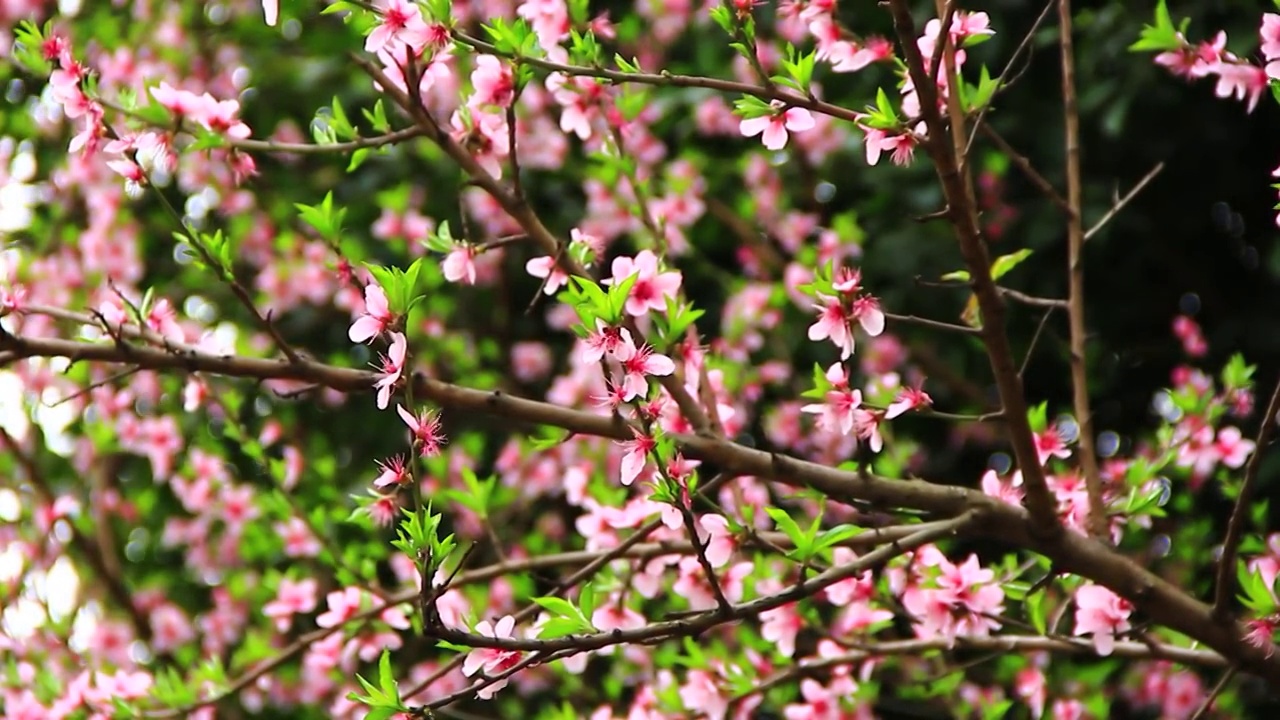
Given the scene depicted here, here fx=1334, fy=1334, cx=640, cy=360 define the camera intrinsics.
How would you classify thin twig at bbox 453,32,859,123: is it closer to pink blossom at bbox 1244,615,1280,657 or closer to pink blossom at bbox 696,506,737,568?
pink blossom at bbox 696,506,737,568

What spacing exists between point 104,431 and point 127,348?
1878mm

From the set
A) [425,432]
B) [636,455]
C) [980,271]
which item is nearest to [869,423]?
[980,271]

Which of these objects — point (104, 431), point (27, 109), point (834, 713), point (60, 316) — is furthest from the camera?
point (27, 109)

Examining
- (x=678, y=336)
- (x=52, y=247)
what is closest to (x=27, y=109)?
(x=52, y=247)

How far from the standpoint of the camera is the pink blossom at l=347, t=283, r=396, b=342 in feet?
5.08

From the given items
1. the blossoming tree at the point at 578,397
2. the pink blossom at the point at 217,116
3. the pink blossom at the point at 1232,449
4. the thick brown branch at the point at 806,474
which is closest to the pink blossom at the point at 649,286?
the blossoming tree at the point at 578,397

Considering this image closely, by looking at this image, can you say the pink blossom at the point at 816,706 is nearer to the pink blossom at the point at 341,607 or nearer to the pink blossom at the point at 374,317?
the pink blossom at the point at 341,607

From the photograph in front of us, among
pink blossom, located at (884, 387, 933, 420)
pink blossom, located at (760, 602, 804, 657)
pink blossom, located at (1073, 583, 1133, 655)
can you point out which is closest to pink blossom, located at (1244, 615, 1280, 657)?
pink blossom, located at (1073, 583, 1133, 655)

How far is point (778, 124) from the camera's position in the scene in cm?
178

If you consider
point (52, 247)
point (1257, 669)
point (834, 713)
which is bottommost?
point (52, 247)

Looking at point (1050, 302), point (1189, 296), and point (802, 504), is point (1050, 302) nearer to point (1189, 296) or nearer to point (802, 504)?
point (802, 504)

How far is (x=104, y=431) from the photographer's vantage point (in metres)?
3.53

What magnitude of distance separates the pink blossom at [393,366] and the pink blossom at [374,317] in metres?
0.03

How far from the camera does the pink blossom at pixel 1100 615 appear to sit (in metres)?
1.96
